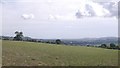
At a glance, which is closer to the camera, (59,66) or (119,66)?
(59,66)

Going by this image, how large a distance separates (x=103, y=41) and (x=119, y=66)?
70796 mm

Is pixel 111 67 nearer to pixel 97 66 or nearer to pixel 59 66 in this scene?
pixel 97 66

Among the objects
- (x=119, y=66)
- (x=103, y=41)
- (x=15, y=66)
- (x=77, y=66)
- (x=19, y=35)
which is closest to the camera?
(x=15, y=66)

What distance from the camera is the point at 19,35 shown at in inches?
4707

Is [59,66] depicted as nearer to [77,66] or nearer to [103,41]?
[77,66]

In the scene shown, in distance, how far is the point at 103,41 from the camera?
9825cm

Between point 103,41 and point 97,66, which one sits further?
point 103,41

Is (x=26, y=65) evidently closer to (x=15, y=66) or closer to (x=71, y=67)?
(x=15, y=66)

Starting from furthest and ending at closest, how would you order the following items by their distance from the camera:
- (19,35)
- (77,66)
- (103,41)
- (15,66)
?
1. (19,35)
2. (103,41)
3. (77,66)
4. (15,66)

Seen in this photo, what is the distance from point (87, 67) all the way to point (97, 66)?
1.44 metres

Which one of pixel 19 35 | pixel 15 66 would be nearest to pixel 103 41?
pixel 19 35

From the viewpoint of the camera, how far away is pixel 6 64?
2473cm

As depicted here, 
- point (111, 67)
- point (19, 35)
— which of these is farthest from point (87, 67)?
point (19, 35)

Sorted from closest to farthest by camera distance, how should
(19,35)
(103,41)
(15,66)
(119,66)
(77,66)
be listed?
(15,66)
(77,66)
(119,66)
(103,41)
(19,35)
